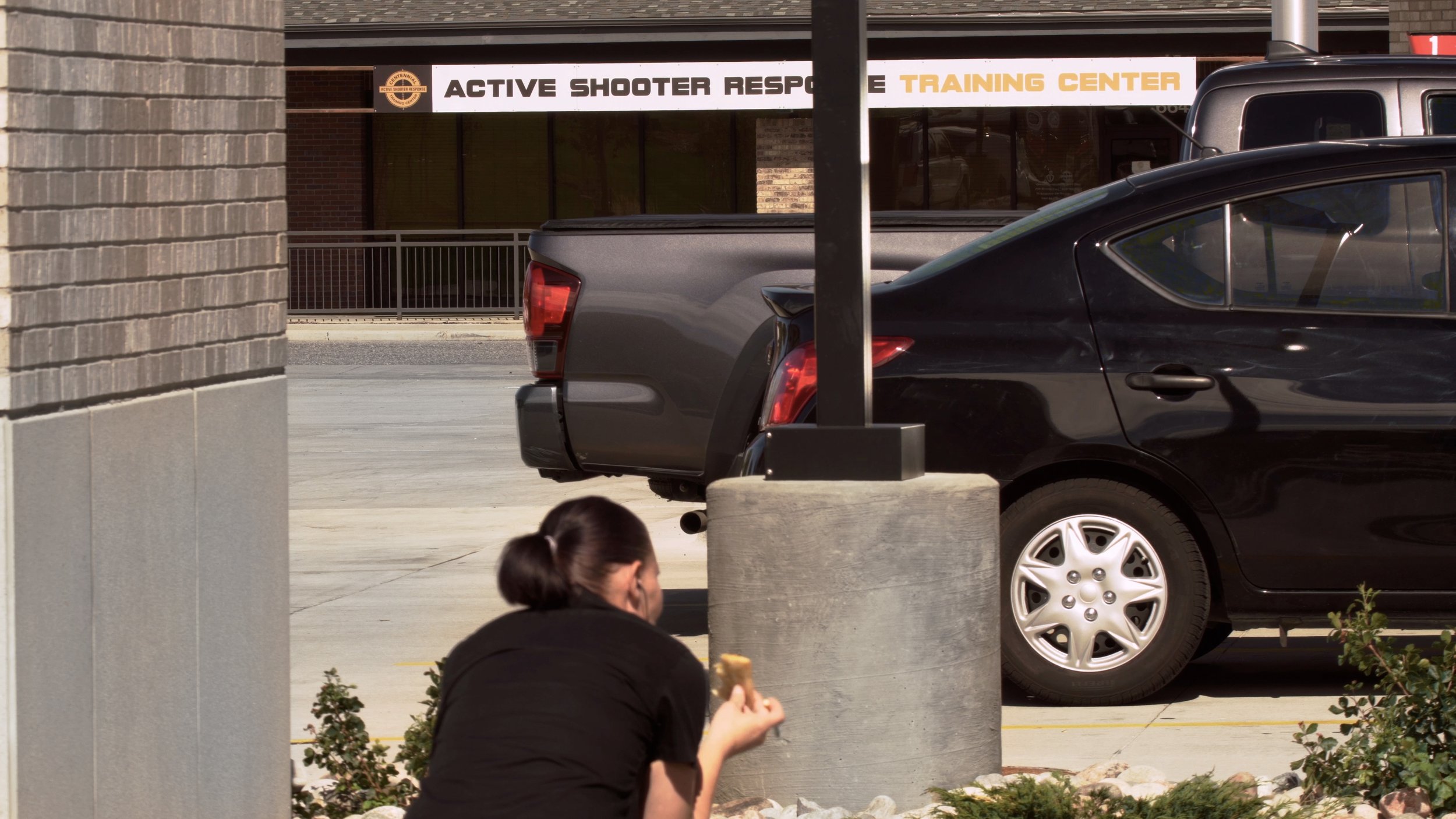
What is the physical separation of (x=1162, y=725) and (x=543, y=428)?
2.86 metres

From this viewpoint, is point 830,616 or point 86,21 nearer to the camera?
point 86,21

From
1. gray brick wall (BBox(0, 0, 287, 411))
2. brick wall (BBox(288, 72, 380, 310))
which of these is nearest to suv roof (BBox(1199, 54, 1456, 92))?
gray brick wall (BBox(0, 0, 287, 411))

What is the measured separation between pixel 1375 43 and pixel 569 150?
469 inches

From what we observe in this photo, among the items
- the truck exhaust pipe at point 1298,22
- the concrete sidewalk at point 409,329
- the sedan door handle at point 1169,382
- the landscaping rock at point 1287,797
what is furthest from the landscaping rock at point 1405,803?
the concrete sidewalk at point 409,329

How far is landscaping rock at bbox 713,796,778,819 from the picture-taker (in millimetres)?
5129

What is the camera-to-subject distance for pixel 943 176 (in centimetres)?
3098

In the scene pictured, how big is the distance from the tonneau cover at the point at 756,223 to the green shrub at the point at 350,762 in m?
3.32

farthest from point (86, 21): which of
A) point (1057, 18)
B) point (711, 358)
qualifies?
point (1057, 18)

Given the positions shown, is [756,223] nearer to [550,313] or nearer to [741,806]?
[550,313]

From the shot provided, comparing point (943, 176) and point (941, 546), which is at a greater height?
point (943, 176)

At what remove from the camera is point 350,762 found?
17.2ft

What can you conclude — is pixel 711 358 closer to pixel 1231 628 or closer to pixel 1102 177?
pixel 1231 628

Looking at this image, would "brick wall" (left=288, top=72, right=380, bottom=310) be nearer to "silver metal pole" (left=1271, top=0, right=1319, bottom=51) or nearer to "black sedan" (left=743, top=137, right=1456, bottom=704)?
"silver metal pole" (left=1271, top=0, right=1319, bottom=51)

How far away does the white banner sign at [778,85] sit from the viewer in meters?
28.9
